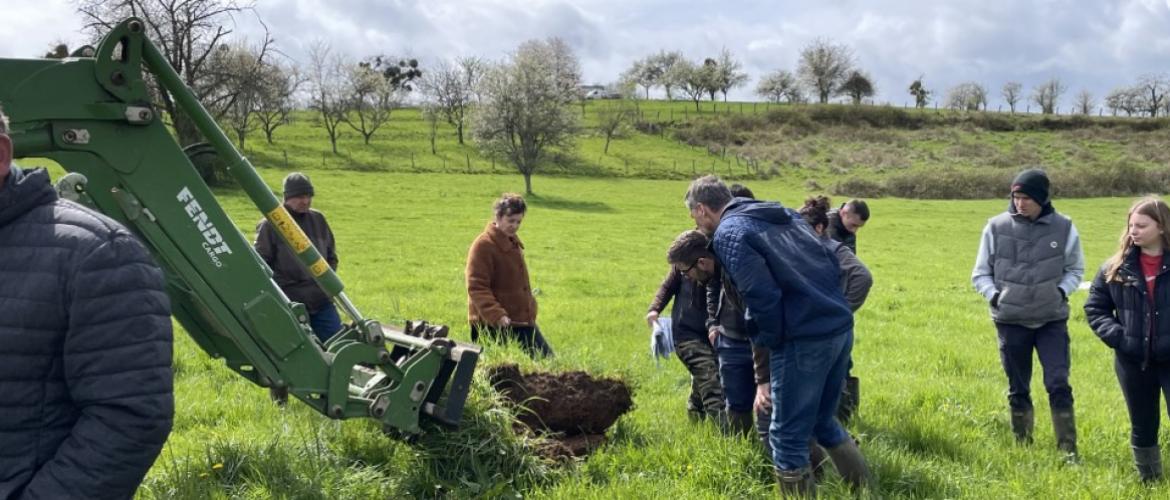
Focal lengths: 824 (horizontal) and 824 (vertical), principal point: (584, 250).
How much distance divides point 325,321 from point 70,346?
16.7ft

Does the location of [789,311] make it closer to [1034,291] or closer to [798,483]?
[798,483]

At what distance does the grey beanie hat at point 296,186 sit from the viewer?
696 centimetres

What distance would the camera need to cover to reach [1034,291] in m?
6.19

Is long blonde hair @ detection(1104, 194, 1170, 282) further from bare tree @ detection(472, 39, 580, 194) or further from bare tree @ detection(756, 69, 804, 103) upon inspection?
bare tree @ detection(756, 69, 804, 103)

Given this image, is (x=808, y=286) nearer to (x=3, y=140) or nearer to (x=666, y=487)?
(x=666, y=487)

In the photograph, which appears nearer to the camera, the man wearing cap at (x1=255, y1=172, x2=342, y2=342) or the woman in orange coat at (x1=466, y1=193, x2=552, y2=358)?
the man wearing cap at (x1=255, y1=172, x2=342, y2=342)

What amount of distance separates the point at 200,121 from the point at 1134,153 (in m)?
76.3

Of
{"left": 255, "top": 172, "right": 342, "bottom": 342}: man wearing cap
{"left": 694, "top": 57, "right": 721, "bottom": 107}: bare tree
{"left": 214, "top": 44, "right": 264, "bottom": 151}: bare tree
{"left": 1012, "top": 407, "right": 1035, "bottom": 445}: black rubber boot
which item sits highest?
{"left": 694, "top": 57, "right": 721, "bottom": 107}: bare tree

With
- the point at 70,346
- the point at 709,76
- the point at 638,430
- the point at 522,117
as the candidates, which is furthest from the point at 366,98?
the point at 70,346

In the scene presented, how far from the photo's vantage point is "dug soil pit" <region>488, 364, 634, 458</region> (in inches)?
216

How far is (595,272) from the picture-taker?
1873 cm

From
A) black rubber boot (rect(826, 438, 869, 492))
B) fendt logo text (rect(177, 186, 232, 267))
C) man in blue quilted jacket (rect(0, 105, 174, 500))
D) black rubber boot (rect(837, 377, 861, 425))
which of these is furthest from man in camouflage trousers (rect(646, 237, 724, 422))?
man in blue quilted jacket (rect(0, 105, 174, 500))

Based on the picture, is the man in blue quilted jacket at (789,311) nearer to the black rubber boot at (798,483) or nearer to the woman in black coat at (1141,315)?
the black rubber boot at (798,483)

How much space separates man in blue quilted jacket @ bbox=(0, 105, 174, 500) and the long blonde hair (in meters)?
5.71
